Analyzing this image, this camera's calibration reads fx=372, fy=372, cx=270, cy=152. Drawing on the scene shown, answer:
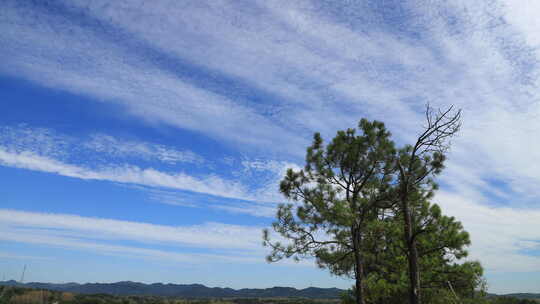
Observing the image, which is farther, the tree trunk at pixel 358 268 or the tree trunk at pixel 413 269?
the tree trunk at pixel 358 268

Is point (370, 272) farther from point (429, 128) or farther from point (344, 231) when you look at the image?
point (429, 128)

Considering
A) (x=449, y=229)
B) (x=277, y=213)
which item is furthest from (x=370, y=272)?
(x=277, y=213)

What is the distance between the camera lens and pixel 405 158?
14836 mm

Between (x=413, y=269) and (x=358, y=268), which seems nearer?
(x=413, y=269)

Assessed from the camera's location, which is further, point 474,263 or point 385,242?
point 385,242

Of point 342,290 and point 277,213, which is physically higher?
point 277,213

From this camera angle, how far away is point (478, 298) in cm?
1485

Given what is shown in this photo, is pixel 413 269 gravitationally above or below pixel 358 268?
above

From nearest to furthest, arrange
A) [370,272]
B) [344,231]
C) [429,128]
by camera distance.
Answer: [429,128], [344,231], [370,272]

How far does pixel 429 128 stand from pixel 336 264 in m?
6.96

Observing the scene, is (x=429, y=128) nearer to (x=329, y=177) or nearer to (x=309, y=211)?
(x=329, y=177)

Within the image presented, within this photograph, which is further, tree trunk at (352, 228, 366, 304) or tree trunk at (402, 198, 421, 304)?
tree trunk at (352, 228, 366, 304)

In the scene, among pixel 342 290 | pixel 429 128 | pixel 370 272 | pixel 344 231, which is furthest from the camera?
pixel 342 290

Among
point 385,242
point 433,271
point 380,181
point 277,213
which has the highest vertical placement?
point 380,181
